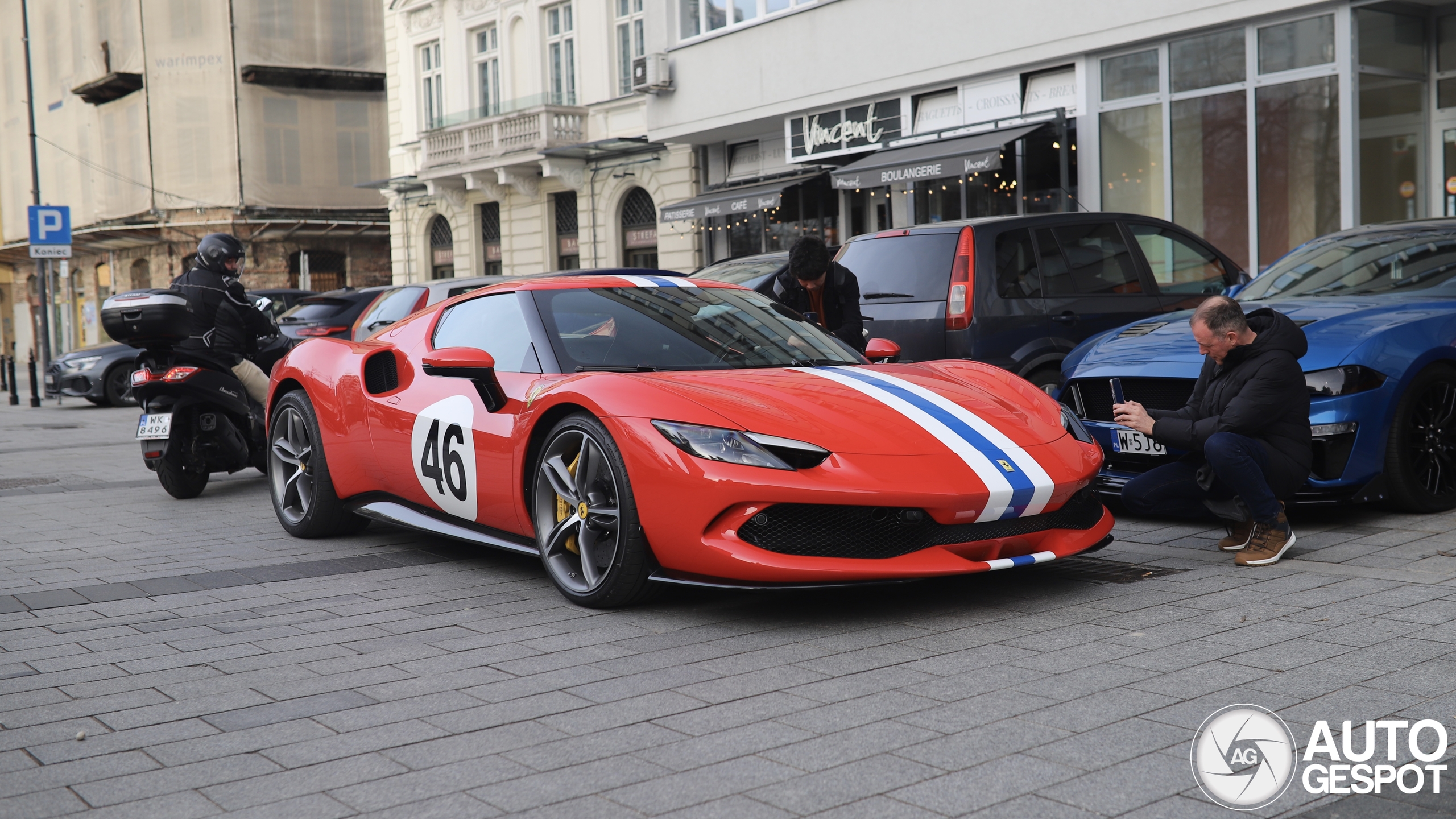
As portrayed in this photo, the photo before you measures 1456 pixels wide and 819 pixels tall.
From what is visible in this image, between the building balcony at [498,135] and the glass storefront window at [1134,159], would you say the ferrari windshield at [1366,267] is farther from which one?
the building balcony at [498,135]

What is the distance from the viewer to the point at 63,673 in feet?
13.9

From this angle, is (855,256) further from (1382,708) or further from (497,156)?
(497,156)

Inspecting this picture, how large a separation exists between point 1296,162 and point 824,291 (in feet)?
30.2

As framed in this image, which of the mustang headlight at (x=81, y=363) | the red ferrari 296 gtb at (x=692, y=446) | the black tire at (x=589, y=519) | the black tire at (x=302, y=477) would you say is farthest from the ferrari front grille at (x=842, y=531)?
the mustang headlight at (x=81, y=363)

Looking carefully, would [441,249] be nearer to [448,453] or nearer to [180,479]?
[180,479]

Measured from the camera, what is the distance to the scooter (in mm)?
8492

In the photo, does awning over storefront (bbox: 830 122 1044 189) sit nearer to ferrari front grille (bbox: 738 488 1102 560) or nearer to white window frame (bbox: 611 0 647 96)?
white window frame (bbox: 611 0 647 96)

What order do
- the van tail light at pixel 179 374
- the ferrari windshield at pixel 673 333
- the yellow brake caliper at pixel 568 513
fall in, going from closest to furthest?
the yellow brake caliper at pixel 568 513 → the ferrari windshield at pixel 673 333 → the van tail light at pixel 179 374

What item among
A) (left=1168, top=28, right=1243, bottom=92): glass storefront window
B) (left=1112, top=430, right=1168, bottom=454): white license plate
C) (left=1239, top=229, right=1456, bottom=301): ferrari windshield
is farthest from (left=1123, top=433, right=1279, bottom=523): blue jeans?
(left=1168, top=28, right=1243, bottom=92): glass storefront window

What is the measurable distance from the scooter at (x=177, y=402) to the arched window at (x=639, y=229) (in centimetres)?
1814

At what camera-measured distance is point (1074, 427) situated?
17.1ft

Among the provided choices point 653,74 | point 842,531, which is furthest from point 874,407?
point 653,74

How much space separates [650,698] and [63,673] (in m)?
2.02

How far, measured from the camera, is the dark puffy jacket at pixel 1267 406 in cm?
538
